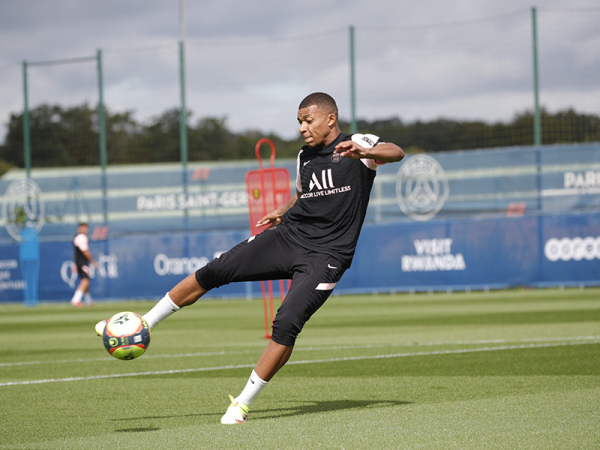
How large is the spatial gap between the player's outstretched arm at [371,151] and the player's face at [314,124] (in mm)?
391

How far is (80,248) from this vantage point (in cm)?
2273

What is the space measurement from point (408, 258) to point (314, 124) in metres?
17.2

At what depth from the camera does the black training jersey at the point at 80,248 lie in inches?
888

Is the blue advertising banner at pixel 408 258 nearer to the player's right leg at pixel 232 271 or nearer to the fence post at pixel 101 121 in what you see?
the fence post at pixel 101 121

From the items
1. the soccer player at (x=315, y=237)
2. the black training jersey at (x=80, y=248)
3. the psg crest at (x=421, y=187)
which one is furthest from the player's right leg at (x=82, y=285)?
the soccer player at (x=315, y=237)

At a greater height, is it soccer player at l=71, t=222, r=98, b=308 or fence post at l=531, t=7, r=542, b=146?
fence post at l=531, t=7, r=542, b=146

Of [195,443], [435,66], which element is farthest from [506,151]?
[195,443]

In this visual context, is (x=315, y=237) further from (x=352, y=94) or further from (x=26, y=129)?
(x=26, y=129)

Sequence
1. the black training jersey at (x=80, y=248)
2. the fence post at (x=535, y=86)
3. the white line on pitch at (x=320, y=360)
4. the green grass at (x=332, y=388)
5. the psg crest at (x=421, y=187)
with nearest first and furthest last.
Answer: the green grass at (x=332, y=388), the white line on pitch at (x=320, y=360), the black training jersey at (x=80, y=248), the psg crest at (x=421, y=187), the fence post at (x=535, y=86)

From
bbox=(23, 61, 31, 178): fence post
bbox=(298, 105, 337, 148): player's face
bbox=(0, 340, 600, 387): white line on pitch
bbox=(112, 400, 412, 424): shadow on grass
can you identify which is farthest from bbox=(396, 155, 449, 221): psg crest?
bbox=(298, 105, 337, 148): player's face

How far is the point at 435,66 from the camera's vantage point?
25875 mm

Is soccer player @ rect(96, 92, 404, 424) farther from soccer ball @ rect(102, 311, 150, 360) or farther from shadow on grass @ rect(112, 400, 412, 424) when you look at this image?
shadow on grass @ rect(112, 400, 412, 424)

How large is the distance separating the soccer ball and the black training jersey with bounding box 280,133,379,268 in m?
1.26

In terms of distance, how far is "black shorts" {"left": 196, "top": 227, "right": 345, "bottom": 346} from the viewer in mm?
5535
